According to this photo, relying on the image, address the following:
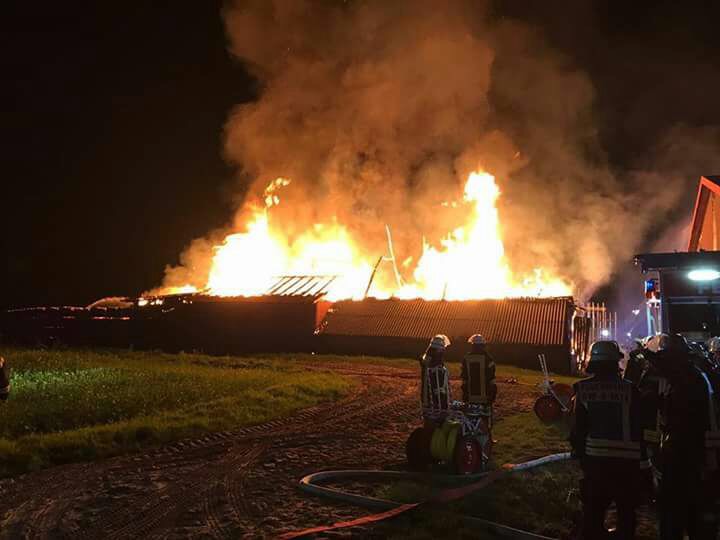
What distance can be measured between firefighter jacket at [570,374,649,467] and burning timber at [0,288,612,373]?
2001 cm

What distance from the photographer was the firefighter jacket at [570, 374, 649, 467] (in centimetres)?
456

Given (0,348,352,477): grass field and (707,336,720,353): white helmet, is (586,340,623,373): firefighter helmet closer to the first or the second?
(707,336,720,353): white helmet

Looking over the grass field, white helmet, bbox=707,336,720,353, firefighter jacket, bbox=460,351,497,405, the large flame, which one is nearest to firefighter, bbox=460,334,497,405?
firefighter jacket, bbox=460,351,497,405

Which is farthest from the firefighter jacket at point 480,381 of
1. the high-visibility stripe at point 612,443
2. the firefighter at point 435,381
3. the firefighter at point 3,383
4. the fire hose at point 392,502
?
the firefighter at point 3,383

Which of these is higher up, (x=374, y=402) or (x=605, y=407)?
(x=605, y=407)

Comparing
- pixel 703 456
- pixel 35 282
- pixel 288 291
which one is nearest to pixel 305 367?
pixel 288 291

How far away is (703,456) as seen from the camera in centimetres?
521

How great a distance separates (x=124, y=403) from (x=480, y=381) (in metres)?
8.27

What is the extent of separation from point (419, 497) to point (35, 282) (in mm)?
64461

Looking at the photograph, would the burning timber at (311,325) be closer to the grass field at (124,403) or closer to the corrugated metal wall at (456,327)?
the corrugated metal wall at (456,327)

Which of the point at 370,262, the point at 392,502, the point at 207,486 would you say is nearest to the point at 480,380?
the point at 392,502

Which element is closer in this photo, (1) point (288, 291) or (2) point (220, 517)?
(2) point (220, 517)

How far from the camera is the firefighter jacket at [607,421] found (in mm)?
4559

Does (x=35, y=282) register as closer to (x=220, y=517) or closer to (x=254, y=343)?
(x=254, y=343)
